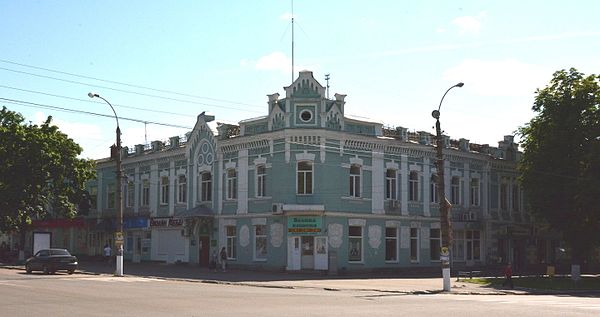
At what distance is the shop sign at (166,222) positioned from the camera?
164 ft

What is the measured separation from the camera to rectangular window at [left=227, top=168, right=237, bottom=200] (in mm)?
46500

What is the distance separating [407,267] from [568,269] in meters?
16.7

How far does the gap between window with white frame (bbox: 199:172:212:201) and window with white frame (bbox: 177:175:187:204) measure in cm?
222

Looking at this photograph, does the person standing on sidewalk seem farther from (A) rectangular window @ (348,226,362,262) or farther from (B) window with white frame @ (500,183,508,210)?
(B) window with white frame @ (500,183,508,210)

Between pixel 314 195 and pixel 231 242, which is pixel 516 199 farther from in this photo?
pixel 231 242

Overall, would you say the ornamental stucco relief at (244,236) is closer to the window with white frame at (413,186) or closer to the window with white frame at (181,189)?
the window with white frame at (181,189)

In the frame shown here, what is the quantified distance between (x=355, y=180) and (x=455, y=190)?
33.8 feet

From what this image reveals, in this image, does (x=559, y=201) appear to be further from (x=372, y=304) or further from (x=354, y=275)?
(x=372, y=304)

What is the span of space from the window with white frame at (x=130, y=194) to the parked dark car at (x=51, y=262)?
51.6ft

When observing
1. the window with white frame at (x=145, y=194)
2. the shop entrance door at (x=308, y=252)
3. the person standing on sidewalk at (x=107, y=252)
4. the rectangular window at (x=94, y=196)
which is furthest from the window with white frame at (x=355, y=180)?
the rectangular window at (x=94, y=196)

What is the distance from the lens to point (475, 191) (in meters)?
53.3

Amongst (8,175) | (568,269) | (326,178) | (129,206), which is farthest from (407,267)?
(8,175)

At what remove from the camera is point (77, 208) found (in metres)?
61.0

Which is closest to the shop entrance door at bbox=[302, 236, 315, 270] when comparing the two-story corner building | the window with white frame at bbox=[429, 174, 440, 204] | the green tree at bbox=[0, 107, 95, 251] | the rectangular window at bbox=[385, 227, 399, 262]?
the two-story corner building
